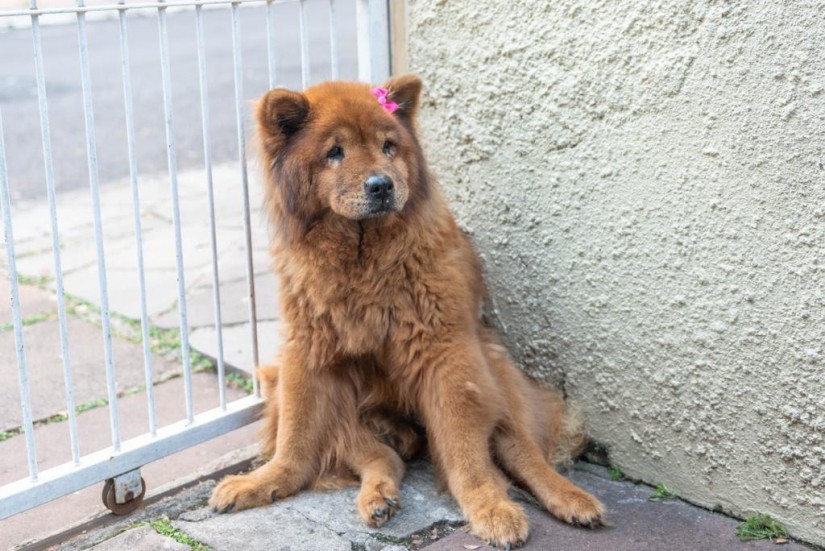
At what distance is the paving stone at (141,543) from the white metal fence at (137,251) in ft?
0.80

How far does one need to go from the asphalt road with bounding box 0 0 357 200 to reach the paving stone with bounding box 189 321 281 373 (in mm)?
1337

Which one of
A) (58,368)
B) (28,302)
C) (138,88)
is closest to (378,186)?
(58,368)

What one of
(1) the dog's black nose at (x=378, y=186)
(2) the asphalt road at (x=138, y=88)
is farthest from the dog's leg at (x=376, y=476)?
(2) the asphalt road at (x=138, y=88)

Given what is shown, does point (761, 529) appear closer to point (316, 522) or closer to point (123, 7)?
point (316, 522)

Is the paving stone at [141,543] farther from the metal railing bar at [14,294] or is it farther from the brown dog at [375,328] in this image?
the metal railing bar at [14,294]

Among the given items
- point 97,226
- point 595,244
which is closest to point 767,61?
point 595,244

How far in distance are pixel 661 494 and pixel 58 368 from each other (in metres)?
3.15

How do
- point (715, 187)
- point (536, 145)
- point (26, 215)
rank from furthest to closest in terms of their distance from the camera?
1. point (26, 215)
2. point (536, 145)
3. point (715, 187)

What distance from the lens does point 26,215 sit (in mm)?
7391

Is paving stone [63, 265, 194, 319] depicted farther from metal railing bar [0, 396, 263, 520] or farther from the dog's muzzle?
the dog's muzzle

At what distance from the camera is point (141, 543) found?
10.3 ft

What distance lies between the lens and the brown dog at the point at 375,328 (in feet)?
10.6

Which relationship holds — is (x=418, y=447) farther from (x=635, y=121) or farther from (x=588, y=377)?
(x=635, y=121)

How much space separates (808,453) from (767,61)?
1225 mm
